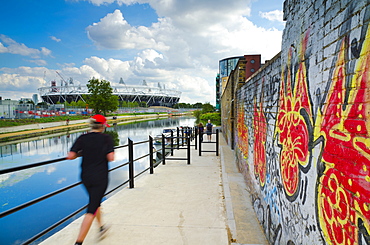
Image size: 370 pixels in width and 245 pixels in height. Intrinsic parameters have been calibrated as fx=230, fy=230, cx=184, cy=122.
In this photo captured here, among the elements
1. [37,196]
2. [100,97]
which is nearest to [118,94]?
[100,97]

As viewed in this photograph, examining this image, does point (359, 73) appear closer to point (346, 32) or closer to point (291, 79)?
point (346, 32)

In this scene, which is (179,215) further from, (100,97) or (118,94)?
(118,94)

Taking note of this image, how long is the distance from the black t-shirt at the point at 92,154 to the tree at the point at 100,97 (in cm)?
5788

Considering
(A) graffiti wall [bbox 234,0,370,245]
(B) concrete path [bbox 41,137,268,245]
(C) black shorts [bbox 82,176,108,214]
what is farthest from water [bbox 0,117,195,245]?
(A) graffiti wall [bbox 234,0,370,245]

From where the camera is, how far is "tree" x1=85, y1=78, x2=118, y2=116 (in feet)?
188

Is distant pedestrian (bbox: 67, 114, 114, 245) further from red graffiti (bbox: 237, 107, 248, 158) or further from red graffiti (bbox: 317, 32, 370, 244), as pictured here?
red graffiti (bbox: 237, 107, 248, 158)

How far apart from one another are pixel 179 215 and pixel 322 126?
3.13 metres

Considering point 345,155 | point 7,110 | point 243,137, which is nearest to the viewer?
point 345,155

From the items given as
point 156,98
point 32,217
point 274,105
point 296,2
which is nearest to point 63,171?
point 32,217

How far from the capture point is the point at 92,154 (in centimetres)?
293

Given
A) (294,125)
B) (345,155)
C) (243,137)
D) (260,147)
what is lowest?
(243,137)

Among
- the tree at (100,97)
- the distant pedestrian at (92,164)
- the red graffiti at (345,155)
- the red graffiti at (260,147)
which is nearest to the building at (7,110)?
the tree at (100,97)

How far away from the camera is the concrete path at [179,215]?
3.37 meters

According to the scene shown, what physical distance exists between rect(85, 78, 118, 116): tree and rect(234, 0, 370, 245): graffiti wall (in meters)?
58.9
